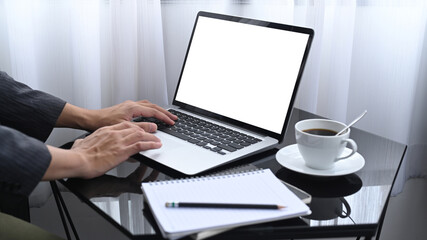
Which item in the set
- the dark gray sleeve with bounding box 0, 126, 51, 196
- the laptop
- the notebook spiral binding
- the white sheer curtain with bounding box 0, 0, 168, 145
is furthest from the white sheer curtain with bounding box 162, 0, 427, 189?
the dark gray sleeve with bounding box 0, 126, 51, 196

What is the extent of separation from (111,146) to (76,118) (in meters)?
0.21

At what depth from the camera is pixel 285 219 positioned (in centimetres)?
75

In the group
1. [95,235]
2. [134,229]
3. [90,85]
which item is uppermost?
[90,85]

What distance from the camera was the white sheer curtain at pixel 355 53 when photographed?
1.33 meters

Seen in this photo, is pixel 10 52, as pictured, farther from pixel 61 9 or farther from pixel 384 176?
pixel 384 176

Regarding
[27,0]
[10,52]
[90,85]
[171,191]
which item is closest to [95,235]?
[90,85]

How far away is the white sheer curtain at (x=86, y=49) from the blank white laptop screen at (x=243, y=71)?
174 mm

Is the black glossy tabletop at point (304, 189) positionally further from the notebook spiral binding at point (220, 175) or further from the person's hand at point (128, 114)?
the person's hand at point (128, 114)

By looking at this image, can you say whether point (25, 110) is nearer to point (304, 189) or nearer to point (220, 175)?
point (220, 175)

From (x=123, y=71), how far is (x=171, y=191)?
605mm

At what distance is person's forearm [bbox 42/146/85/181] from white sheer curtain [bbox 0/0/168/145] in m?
0.51

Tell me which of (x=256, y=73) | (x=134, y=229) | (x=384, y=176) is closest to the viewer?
(x=134, y=229)

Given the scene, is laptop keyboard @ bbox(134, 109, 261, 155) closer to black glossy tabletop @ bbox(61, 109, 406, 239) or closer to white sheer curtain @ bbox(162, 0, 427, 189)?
black glossy tabletop @ bbox(61, 109, 406, 239)

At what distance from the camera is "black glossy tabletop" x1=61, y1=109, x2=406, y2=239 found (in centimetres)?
73
